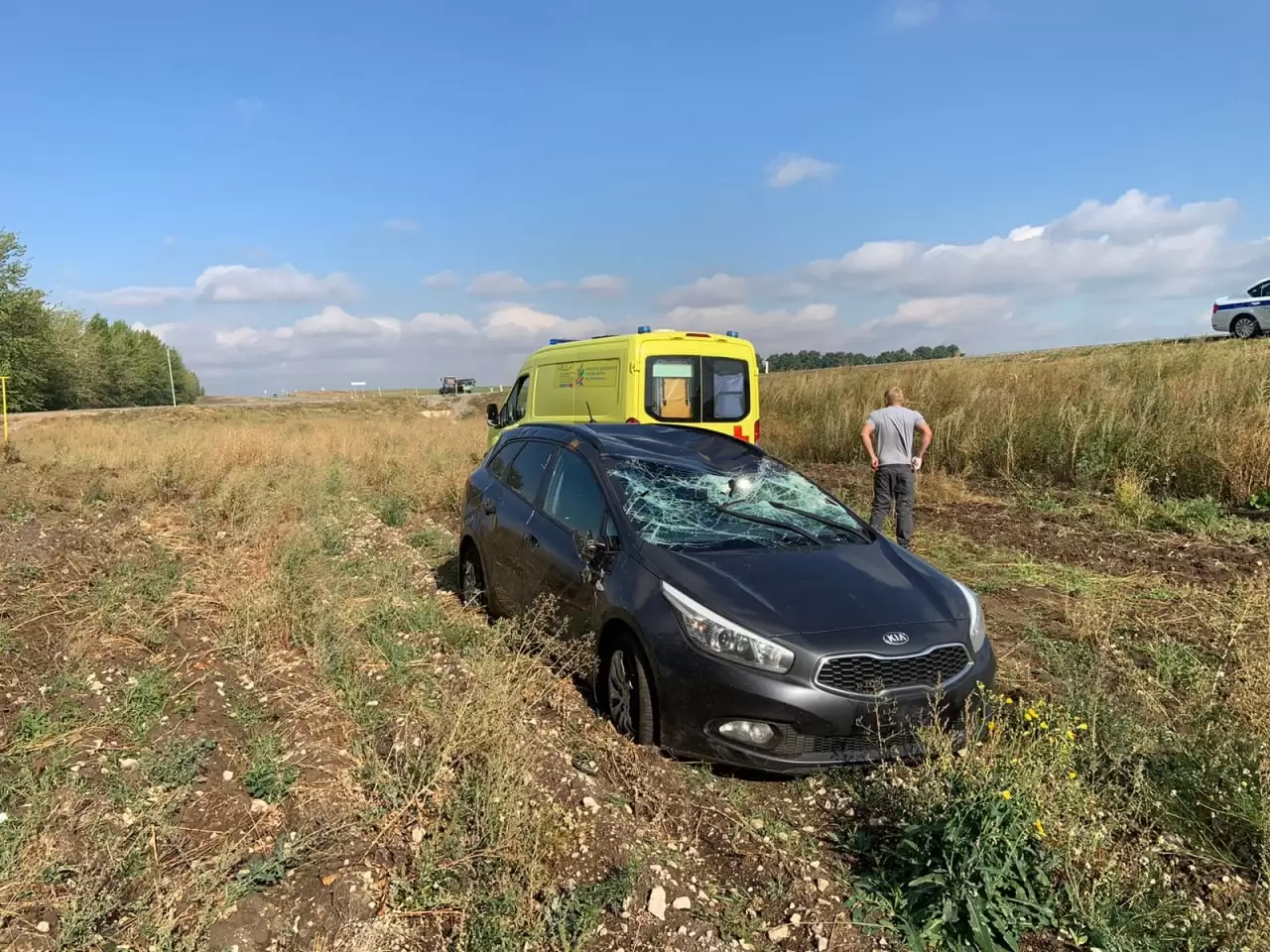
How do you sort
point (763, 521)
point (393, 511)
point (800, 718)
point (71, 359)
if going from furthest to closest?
point (71, 359)
point (393, 511)
point (763, 521)
point (800, 718)

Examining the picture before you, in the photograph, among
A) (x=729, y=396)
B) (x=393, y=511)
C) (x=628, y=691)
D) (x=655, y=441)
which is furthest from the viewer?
(x=393, y=511)

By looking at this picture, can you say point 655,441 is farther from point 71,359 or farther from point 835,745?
point 71,359

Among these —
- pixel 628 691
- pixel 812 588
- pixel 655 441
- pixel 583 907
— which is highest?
pixel 655 441

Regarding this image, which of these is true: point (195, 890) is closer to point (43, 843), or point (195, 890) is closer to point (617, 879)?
point (43, 843)

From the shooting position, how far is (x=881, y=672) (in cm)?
346

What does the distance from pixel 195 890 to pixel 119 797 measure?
0.73 meters

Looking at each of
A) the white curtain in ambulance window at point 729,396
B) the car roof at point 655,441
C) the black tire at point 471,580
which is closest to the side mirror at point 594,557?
the car roof at point 655,441

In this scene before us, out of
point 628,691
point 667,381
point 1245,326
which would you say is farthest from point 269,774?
point 1245,326

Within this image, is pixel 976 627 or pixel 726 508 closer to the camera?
pixel 976 627

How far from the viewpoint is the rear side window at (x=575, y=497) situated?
470cm

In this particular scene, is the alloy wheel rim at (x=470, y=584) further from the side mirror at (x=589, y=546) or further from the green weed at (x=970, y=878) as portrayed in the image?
the green weed at (x=970, y=878)

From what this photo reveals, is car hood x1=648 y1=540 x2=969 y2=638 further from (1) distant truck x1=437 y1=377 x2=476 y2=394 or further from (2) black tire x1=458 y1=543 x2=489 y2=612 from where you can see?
(1) distant truck x1=437 y1=377 x2=476 y2=394

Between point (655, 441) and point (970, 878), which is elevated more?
point (655, 441)

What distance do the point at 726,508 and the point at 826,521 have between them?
631 millimetres
